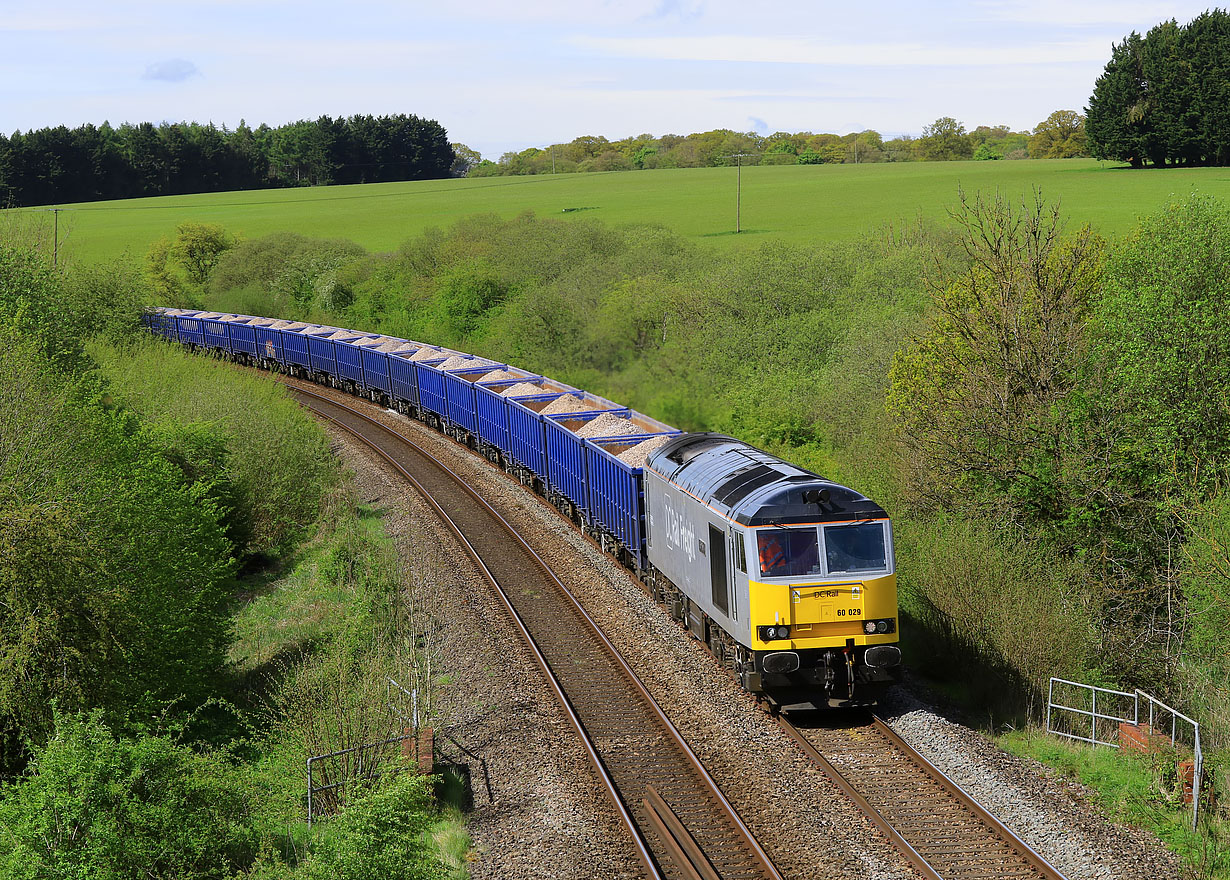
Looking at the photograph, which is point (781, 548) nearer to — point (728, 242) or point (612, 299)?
point (612, 299)

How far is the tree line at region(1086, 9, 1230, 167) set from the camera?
75.4 m

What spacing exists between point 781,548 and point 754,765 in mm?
3091

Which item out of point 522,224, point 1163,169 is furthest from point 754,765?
point 1163,169

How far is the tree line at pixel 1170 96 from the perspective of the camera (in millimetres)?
75375

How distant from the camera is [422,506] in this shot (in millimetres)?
31156

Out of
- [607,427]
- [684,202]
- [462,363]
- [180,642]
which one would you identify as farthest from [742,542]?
[684,202]

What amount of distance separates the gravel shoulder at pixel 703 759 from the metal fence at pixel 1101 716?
1.72m

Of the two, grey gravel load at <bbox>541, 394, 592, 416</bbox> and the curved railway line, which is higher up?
grey gravel load at <bbox>541, 394, 592, 416</bbox>

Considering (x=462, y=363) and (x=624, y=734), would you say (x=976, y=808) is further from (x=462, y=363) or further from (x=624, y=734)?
(x=462, y=363)

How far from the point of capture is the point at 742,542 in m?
15.4

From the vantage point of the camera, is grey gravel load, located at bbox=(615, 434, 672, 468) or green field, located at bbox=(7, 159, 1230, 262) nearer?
grey gravel load, located at bbox=(615, 434, 672, 468)

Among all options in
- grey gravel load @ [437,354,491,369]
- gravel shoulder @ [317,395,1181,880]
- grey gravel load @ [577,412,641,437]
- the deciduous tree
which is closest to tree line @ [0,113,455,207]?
the deciduous tree

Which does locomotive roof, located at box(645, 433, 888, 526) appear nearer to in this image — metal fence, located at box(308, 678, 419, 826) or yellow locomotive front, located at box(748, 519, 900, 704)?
yellow locomotive front, located at box(748, 519, 900, 704)

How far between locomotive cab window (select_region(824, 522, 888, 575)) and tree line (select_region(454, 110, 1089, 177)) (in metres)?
123
